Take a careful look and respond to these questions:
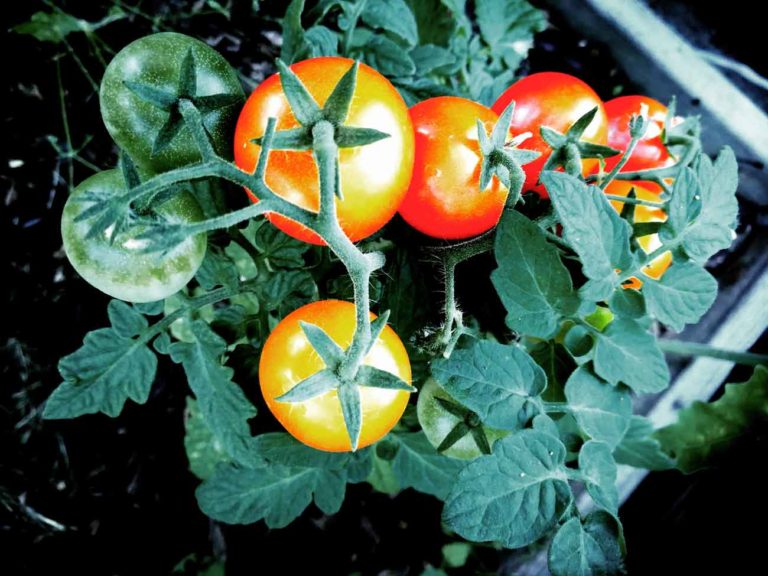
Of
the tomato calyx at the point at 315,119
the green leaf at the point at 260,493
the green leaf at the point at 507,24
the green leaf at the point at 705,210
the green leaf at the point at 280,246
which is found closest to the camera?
the tomato calyx at the point at 315,119

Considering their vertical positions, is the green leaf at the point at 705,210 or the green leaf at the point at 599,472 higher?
the green leaf at the point at 705,210

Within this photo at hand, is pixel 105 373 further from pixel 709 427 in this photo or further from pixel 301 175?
pixel 709 427

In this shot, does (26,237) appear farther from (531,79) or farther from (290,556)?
(531,79)

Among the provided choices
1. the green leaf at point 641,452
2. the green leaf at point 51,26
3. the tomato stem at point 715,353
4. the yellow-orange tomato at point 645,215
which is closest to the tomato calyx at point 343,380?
the yellow-orange tomato at point 645,215

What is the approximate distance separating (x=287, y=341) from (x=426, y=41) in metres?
0.49

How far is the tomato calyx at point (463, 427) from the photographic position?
1.84ft

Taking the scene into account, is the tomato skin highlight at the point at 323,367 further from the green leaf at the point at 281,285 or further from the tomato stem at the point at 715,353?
the tomato stem at the point at 715,353

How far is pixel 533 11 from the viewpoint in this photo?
0.82 m

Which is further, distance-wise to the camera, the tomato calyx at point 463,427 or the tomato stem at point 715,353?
the tomato stem at point 715,353

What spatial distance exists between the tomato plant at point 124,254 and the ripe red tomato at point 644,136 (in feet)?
1.43

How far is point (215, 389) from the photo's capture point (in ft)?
1.89

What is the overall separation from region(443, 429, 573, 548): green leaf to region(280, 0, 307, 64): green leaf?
0.39 meters

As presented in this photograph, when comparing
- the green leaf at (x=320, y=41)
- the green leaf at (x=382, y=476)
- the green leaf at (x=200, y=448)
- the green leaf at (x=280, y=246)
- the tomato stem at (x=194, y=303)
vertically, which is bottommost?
the green leaf at (x=200, y=448)

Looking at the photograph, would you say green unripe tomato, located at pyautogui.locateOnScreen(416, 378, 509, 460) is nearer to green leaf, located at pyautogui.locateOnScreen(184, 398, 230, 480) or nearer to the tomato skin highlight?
the tomato skin highlight
